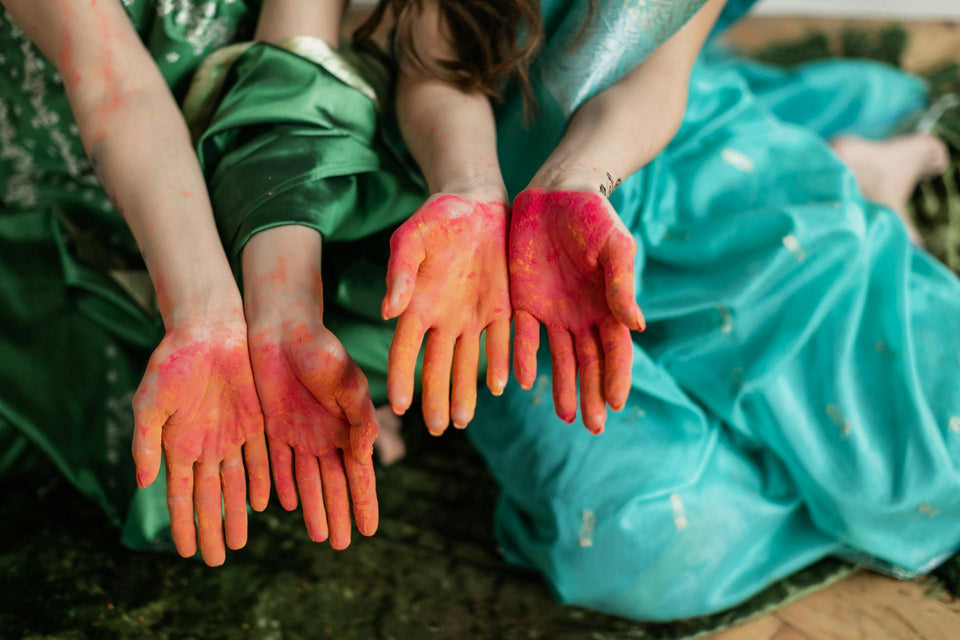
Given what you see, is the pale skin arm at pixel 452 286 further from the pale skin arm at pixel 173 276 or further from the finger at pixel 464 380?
the pale skin arm at pixel 173 276

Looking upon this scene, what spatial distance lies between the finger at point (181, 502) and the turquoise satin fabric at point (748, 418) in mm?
320

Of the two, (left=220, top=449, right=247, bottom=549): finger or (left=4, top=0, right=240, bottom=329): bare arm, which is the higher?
(left=4, top=0, right=240, bottom=329): bare arm

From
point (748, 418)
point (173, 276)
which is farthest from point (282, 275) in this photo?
point (748, 418)

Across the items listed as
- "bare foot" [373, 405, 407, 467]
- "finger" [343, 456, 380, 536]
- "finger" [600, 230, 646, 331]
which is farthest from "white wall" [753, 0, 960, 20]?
"finger" [343, 456, 380, 536]

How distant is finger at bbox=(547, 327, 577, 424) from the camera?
0.52 m

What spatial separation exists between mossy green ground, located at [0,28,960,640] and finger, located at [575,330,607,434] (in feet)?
1.02

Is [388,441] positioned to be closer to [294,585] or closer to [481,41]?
[294,585]

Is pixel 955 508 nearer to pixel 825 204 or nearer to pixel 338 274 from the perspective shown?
pixel 825 204

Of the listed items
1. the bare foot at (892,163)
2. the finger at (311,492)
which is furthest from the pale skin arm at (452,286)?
the bare foot at (892,163)

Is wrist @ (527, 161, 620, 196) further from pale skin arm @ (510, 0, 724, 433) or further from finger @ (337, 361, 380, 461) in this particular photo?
finger @ (337, 361, 380, 461)

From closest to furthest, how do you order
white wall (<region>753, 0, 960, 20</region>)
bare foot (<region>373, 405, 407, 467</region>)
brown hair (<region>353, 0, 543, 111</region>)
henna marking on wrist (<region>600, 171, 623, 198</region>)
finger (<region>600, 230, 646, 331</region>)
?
1. finger (<region>600, 230, 646, 331</region>)
2. henna marking on wrist (<region>600, 171, 623, 198</region>)
3. brown hair (<region>353, 0, 543, 111</region>)
4. bare foot (<region>373, 405, 407, 467</region>)
5. white wall (<region>753, 0, 960, 20</region>)

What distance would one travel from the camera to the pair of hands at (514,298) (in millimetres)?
495

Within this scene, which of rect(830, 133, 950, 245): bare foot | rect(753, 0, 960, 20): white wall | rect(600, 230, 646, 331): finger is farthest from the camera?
rect(753, 0, 960, 20): white wall

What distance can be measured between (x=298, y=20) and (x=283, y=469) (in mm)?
414
